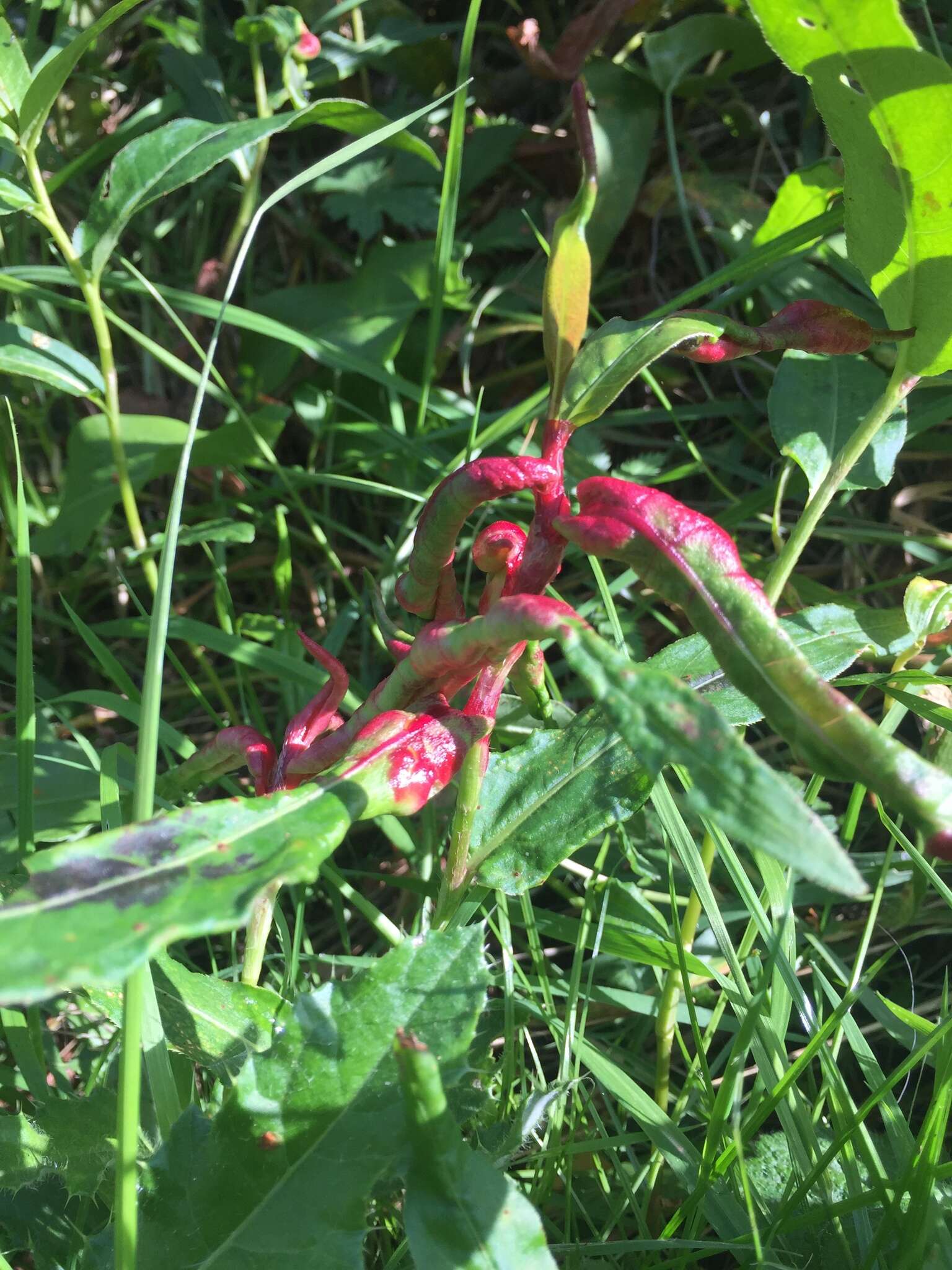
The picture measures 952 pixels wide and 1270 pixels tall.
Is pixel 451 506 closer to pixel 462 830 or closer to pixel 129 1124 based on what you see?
pixel 462 830

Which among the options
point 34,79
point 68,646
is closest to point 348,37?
point 34,79

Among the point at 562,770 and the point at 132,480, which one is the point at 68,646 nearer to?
the point at 132,480

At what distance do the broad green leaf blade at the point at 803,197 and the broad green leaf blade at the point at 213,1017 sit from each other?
1.29 meters

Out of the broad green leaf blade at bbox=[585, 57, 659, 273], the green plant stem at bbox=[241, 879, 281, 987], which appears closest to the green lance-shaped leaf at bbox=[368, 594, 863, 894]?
the green plant stem at bbox=[241, 879, 281, 987]

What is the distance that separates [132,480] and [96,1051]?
98cm

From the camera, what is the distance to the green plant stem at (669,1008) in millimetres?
1256

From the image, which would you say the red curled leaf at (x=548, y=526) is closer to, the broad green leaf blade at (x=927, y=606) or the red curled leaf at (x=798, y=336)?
the red curled leaf at (x=798, y=336)

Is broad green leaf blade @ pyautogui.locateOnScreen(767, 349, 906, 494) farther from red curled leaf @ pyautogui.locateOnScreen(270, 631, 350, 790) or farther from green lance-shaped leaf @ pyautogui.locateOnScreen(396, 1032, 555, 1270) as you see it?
green lance-shaped leaf @ pyautogui.locateOnScreen(396, 1032, 555, 1270)

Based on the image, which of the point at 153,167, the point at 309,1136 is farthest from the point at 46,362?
the point at 309,1136

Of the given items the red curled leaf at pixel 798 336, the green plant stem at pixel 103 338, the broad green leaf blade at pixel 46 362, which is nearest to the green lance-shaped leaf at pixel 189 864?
the red curled leaf at pixel 798 336

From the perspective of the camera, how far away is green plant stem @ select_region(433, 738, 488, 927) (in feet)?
3.17

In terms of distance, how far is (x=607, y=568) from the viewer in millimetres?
1878

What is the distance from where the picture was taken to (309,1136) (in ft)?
3.04

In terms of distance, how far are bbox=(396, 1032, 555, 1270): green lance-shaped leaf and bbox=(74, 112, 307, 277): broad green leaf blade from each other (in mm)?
1184
